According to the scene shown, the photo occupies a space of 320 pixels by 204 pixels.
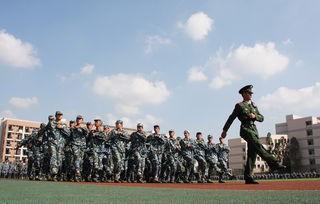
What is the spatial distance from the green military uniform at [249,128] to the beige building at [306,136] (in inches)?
2672

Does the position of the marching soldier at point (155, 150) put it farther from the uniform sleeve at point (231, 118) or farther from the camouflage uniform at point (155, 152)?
the uniform sleeve at point (231, 118)

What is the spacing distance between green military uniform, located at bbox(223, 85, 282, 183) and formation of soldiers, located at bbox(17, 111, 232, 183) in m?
5.57

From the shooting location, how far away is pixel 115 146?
13.3m

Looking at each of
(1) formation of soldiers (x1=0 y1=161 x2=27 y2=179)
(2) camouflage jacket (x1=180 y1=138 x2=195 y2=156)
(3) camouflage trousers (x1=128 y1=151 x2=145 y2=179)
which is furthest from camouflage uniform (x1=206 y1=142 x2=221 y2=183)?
(1) formation of soldiers (x1=0 y1=161 x2=27 y2=179)

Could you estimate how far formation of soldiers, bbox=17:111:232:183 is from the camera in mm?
12586

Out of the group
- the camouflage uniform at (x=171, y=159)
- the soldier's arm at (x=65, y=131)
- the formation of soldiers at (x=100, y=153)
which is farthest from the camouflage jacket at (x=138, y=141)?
the soldier's arm at (x=65, y=131)

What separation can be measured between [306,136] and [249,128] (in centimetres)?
7245

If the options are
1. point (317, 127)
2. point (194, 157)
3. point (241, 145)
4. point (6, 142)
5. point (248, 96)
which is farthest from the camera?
point (6, 142)

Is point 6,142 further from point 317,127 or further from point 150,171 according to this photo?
point 150,171

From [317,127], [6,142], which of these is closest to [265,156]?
[317,127]

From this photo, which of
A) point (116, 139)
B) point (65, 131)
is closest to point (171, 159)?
point (116, 139)

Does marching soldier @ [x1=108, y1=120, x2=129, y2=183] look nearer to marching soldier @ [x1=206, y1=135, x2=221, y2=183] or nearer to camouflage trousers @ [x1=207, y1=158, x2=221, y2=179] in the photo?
marching soldier @ [x1=206, y1=135, x2=221, y2=183]

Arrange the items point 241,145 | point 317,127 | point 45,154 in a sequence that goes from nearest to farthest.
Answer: point 45,154 < point 317,127 < point 241,145

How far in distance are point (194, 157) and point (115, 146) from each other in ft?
12.2
